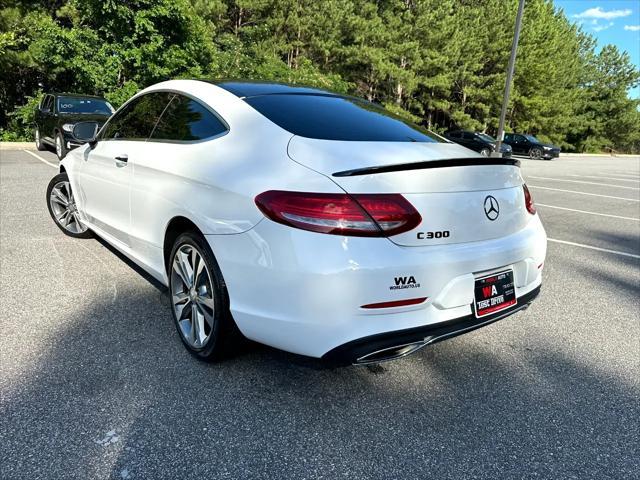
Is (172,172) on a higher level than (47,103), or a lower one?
lower

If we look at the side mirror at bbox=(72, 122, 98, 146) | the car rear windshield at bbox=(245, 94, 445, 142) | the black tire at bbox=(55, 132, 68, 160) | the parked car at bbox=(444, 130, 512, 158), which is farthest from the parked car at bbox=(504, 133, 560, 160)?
the side mirror at bbox=(72, 122, 98, 146)

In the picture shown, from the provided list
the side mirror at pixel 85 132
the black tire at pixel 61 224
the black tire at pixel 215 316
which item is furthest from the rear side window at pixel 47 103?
the black tire at pixel 215 316

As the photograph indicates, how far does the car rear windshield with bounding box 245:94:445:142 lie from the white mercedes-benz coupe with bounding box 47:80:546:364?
0.02m

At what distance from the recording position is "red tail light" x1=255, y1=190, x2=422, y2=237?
1987mm

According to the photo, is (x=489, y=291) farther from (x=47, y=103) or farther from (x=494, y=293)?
(x=47, y=103)

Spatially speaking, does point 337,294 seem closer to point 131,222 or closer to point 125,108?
point 131,222

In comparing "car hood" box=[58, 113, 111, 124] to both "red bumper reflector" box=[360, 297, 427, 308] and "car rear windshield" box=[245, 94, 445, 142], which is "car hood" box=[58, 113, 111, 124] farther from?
"red bumper reflector" box=[360, 297, 427, 308]

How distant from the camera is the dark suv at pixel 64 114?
419 inches

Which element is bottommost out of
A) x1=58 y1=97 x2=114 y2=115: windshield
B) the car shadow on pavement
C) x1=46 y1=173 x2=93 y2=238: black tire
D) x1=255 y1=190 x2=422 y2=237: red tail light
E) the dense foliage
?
the car shadow on pavement

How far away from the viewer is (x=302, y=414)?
2289 millimetres

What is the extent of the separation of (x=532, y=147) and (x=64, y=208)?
2918 cm

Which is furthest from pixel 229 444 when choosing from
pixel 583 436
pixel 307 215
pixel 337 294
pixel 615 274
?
pixel 615 274

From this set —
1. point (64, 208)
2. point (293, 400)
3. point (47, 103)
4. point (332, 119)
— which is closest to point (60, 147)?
point (47, 103)

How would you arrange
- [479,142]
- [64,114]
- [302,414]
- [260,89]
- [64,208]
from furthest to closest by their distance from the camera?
[479,142] < [64,114] < [64,208] < [260,89] < [302,414]
